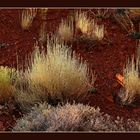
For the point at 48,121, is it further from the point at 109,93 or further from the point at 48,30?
the point at 48,30

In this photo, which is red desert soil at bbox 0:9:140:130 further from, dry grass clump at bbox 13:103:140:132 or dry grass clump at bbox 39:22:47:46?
dry grass clump at bbox 13:103:140:132

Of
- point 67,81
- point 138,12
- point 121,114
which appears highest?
point 138,12

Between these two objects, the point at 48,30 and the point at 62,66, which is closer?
the point at 62,66

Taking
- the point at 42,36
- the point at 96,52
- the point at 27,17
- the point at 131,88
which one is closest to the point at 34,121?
the point at 131,88

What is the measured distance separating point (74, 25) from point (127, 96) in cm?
436

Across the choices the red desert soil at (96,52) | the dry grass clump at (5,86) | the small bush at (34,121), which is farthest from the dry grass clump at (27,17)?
the small bush at (34,121)

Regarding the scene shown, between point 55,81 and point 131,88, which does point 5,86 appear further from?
point 131,88

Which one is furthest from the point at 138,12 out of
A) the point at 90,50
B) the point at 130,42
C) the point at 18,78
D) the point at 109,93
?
the point at 18,78

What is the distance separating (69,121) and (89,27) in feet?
17.0

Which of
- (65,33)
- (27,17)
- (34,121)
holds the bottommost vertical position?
(34,121)

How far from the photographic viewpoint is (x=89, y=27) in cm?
1118

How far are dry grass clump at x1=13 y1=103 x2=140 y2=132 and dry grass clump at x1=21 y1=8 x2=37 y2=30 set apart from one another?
4787 millimetres

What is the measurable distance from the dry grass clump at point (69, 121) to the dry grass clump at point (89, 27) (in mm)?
4028

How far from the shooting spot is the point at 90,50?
10.6 metres
